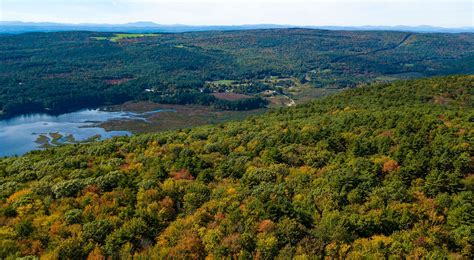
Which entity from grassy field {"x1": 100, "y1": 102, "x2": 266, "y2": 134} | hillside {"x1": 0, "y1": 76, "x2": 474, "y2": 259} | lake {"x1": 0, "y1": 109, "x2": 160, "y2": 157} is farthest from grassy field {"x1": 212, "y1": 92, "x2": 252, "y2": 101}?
hillside {"x1": 0, "y1": 76, "x2": 474, "y2": 259}

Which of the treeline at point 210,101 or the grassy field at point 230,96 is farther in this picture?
the grassy field at point 230,96

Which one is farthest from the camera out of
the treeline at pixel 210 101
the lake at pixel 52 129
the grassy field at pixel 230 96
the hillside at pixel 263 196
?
the grassy field at pixel 230 96

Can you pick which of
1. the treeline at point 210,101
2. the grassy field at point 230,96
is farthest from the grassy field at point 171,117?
the grassy field at point 230,96

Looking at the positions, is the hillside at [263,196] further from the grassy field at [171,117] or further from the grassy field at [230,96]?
the grassy field at [230,96]

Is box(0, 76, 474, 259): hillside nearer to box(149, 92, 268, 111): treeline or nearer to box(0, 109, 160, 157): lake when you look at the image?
box(0, 109, 160, 157): lake

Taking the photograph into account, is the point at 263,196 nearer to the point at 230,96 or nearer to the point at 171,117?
the point at 171,117

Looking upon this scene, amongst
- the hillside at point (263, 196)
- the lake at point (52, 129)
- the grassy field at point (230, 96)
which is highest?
the hillside at point (263, 196)

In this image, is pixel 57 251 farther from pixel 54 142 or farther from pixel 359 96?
pixel 54 142
